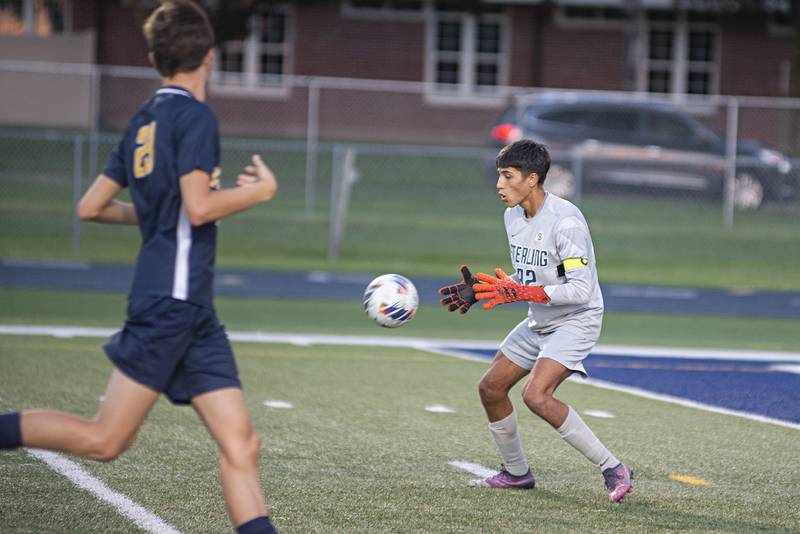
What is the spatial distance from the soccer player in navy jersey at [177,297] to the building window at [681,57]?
92.8ft

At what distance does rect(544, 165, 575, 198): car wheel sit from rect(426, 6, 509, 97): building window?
10.4 metres

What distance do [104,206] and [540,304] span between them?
238 centimetres

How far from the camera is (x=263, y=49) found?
30.9 m

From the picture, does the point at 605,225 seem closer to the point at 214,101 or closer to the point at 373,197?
the point at 373,197

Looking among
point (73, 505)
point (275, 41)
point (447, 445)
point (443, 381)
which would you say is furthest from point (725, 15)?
point (73, 505)

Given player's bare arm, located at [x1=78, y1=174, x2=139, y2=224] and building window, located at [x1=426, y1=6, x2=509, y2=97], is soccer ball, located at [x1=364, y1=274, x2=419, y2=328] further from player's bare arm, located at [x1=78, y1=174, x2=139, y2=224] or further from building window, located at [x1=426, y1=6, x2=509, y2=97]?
building window, located at [x1=426, y1=6, x2=509, y2=97]

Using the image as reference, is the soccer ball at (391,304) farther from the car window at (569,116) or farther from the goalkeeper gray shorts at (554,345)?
the car window at (569,116)

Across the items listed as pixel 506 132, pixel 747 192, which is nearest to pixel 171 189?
pixel 747 192

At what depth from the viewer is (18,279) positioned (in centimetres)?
1556

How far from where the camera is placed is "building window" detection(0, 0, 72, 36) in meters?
30.5

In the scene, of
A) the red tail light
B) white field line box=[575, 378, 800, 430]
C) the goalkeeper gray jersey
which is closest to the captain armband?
the goalkeeper gray jersey

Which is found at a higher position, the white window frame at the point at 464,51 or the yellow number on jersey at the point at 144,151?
the white window frame at the point at 464,51

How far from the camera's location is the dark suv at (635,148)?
2127cm

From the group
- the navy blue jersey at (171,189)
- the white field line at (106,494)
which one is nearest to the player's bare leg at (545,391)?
the white field line at (106,494)
